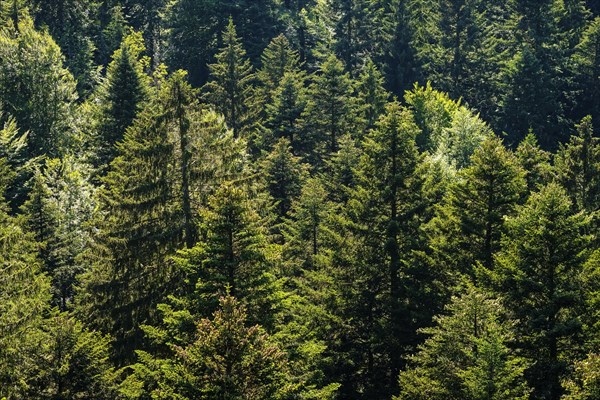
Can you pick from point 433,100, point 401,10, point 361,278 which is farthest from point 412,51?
point 361,278

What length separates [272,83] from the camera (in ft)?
235

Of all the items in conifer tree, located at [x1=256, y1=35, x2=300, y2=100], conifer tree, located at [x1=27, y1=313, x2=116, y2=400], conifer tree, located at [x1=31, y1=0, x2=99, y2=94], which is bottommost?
conifer tree, located at [x1=27, y1=313, x2=116, y2=400]

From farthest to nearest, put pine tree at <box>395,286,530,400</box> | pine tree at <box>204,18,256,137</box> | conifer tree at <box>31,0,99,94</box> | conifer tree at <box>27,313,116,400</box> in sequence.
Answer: conifer tree at <box>31,0,99,94</box> < pine tree at <box>204,18,256,137</box> < conifer tree at <box>27,313,116,400</box> < pine tree at <box>395,286,530,400</box>

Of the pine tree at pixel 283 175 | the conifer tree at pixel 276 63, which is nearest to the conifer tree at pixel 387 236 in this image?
the pine tree at pixel 283 175

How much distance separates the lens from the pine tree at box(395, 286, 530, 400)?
23.1 metres

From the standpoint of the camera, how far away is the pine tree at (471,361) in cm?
2312

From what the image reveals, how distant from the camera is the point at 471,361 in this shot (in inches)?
986

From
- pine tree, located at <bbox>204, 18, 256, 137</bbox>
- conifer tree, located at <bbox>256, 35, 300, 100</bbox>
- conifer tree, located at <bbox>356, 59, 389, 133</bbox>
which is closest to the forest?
pine tree, located at <bbox>204, 18, 256, 137</bbox>

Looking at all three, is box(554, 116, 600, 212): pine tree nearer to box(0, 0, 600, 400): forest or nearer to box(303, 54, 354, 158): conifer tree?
box(0, 0, 600, 400): forest

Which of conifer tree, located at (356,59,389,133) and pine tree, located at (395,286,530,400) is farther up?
conifer tree, located at (356,59,389,133)

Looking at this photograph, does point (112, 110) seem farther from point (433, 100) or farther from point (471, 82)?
Answer: point (471, 82)

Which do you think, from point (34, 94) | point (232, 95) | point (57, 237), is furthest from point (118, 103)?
point (57, 237)

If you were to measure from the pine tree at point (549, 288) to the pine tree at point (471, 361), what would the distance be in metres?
0.97

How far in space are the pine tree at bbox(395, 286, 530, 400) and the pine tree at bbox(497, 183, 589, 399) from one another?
970mm
